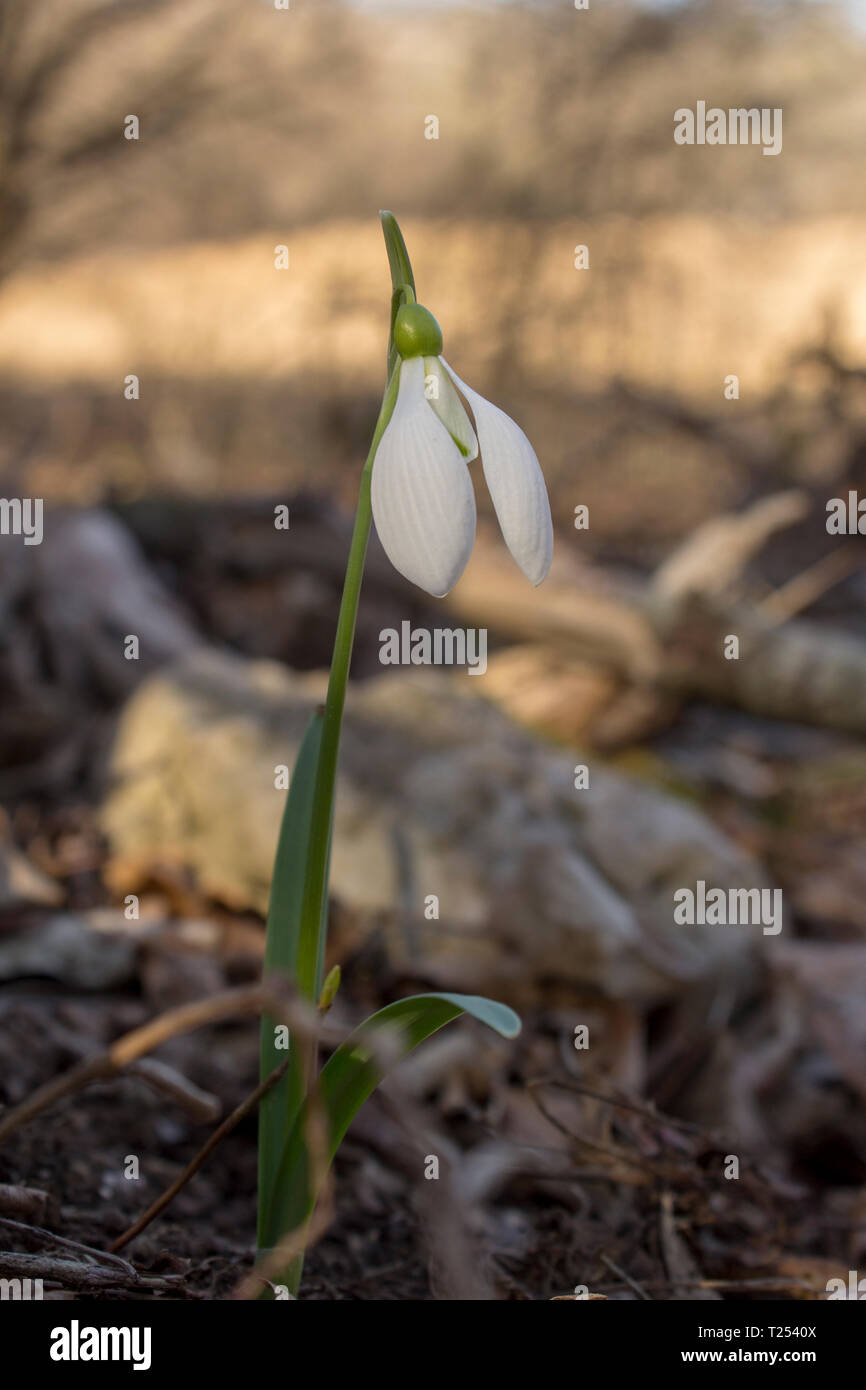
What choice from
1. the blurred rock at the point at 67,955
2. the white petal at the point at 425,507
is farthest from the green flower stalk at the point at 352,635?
the blurred rock at the point at 67,955

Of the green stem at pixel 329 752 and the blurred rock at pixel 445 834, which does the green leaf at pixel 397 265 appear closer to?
the green stem at pixel 329 752

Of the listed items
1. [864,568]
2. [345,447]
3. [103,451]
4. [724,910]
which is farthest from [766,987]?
[103,451]

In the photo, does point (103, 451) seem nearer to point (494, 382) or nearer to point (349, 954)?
point (494, 382)

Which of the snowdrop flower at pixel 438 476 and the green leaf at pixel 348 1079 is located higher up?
the snowdrop flower at pixel 438 476

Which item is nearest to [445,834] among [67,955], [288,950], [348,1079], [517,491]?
[67,955]

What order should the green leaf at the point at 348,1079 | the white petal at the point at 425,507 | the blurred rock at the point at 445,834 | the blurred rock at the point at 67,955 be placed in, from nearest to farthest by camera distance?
the white petal at the point at 425,507, the green leaf at the point at 348,1079, the blurred rock at the point at 67,955, the blurred rock at the point at 445,834
